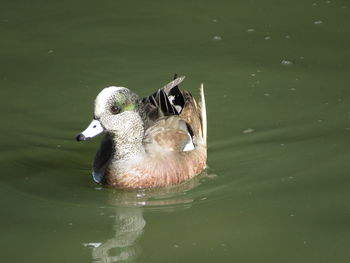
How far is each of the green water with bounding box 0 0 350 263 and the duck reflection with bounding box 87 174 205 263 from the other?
1 centimetres

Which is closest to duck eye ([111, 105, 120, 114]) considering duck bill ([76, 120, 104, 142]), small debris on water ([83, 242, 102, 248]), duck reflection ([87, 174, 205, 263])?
duck bill ([76, 120, 104, 142])

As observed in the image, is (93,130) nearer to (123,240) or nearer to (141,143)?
(141,143)

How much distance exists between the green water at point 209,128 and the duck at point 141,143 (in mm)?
121

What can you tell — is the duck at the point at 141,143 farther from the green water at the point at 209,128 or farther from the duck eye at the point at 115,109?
the green water at the point at 209,128

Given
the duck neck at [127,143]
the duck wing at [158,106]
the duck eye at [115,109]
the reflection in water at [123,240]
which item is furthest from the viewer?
the duck wing at [158,106]

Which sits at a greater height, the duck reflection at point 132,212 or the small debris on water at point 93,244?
the small debris on water at point 93,244

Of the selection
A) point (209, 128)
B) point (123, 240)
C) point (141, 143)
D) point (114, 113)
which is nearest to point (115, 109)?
point (114, 113)

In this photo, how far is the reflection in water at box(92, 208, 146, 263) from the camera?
16.9 ft

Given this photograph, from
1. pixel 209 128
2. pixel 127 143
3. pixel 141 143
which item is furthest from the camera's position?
pixel 209 128

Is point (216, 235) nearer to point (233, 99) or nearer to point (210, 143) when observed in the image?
point (210, 143)

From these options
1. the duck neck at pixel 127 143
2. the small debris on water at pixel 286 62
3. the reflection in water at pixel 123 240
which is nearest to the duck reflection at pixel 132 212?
the reflection in water at pixel 123 240

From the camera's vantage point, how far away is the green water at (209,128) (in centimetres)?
537

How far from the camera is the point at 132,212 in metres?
5.87

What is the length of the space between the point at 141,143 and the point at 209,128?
1173 millimetres
